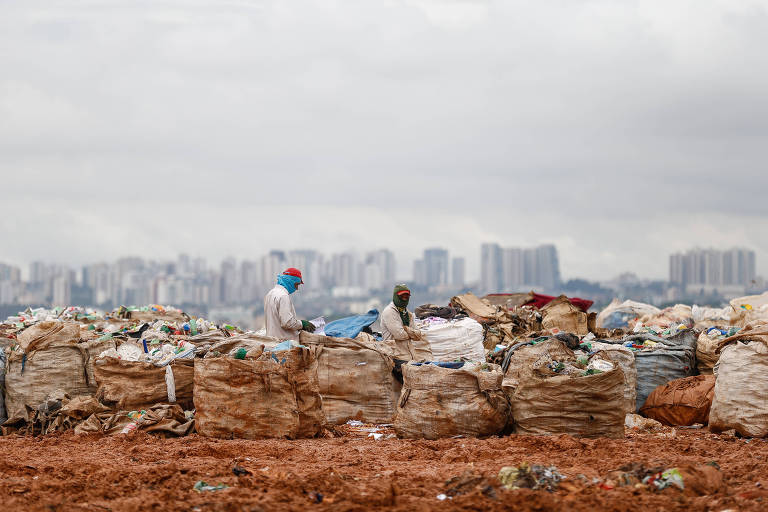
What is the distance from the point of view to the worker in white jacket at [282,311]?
35.4ft

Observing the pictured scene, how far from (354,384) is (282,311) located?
115cm

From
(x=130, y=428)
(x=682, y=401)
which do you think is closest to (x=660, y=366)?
(x=682, y=401)

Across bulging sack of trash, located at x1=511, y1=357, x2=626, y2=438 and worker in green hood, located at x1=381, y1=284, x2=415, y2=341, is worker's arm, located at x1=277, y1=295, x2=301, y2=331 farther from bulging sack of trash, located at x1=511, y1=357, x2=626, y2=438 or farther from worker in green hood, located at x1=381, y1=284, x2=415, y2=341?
bulging sack of trash, located at x1=511, y1=357, x2=626, y2=438

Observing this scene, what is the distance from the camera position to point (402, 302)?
11.6 m

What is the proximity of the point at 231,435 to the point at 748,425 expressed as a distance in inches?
197

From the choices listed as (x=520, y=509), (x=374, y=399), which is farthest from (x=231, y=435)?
(x=520, y=509)

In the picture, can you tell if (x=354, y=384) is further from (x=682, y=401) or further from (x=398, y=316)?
(x=682, y=401)

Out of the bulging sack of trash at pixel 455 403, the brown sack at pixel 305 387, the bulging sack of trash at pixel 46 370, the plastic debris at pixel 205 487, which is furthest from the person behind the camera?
the bulging sack of trash at pixel 46 370

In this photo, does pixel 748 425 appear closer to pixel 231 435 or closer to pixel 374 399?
pixel 374 399

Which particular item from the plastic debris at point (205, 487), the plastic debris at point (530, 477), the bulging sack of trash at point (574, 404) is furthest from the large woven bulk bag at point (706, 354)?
the plastic debris at point (205, 487)

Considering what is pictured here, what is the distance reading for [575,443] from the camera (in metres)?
8.18

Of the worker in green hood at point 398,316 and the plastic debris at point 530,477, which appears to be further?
the worker in green hood at point 398,316

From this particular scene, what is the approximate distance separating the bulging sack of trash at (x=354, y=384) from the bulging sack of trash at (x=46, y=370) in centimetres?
265

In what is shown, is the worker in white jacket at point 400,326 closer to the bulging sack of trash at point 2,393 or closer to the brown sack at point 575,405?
the brown sack at point 575,405
